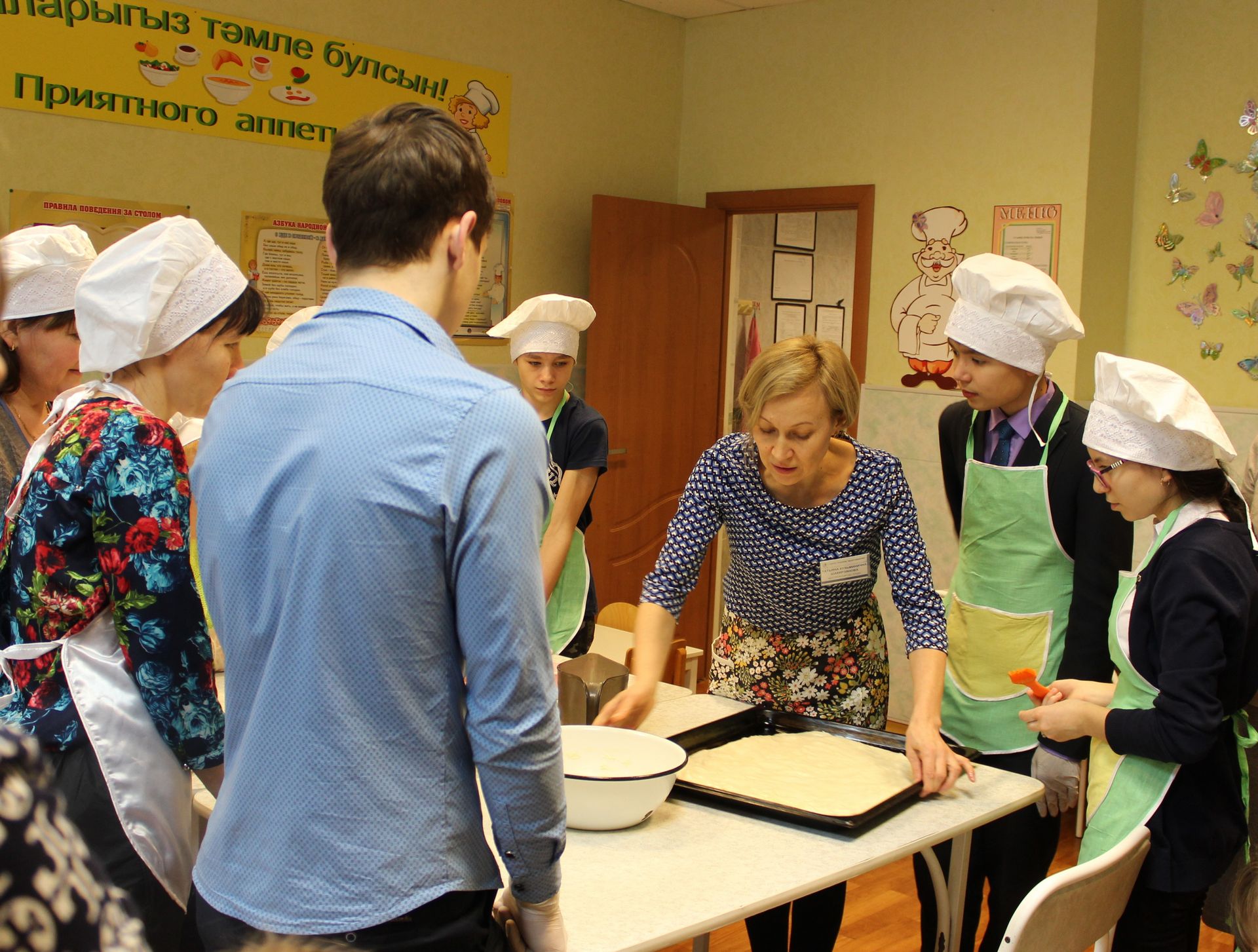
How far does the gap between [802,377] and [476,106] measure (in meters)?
2.87

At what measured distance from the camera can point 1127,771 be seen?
1.84 metres

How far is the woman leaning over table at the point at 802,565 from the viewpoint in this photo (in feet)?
6.57

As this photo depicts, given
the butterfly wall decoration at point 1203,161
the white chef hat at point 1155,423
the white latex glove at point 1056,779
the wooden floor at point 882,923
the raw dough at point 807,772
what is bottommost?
the wooden floor at point 882,923

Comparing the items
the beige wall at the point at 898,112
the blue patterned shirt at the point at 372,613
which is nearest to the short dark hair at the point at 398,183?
the blue patterned shirt at the point at 372,613

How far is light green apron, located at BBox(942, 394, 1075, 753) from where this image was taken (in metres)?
2.27

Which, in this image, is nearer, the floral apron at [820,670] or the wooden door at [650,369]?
the floral apron at [820,670]

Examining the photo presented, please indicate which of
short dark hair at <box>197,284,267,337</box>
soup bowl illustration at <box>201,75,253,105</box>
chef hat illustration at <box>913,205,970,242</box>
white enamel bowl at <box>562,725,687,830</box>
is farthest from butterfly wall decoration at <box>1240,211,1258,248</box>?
short dark hair at <box>197,284,267,337</box>

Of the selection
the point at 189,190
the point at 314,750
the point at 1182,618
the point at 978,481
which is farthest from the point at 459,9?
the point at 314,750

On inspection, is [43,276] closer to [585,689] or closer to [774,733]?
[585,689]

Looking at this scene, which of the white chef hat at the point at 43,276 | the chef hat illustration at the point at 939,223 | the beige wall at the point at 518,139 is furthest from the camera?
the chef hat illustration at the point at 939,223

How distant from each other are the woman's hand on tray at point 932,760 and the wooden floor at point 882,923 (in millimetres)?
1308

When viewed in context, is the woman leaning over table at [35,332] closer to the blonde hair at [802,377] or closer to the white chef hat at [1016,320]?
the blonde hair at [802,377]

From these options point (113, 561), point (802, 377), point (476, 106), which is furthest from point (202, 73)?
point (113, 561)

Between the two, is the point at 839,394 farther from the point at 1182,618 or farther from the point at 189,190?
the point at 189,190
